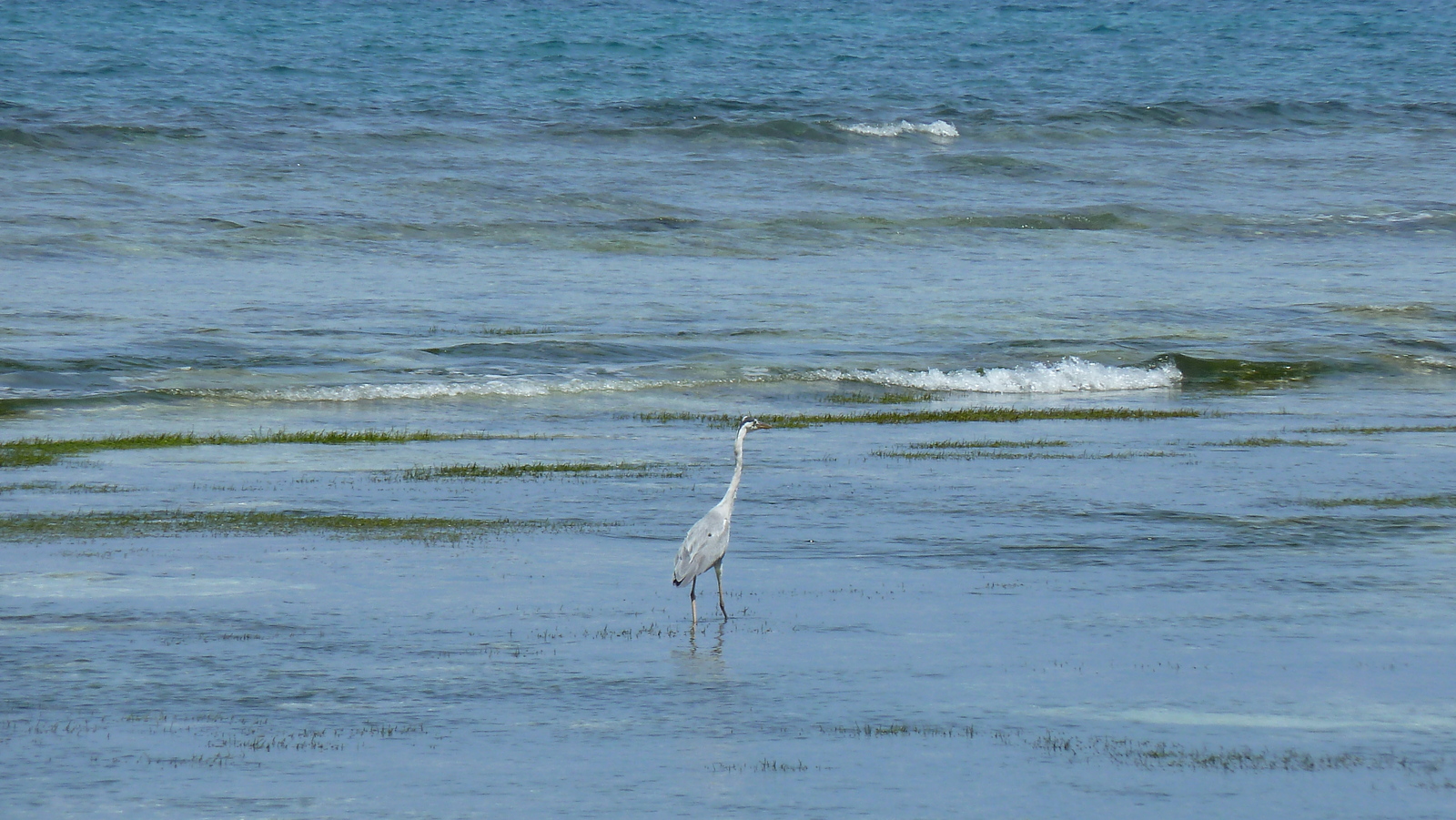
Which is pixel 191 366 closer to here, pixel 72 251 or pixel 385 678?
pixel 72 251

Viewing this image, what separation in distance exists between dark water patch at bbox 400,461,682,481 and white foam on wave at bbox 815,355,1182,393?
7330mm

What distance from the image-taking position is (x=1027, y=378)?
23609mm

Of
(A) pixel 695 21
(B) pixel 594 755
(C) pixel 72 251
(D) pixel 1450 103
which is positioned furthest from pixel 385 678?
(A) pixel 695 21

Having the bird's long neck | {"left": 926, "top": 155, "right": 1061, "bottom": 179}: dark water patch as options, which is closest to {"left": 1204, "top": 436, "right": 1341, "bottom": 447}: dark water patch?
the bird's long neck

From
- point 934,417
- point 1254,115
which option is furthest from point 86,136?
point 1254,115

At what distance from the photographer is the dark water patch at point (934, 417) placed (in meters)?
19.4

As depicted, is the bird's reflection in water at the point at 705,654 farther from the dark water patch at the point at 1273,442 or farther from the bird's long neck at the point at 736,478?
the dark water patch at the point at 1273,442

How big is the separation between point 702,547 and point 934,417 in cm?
996

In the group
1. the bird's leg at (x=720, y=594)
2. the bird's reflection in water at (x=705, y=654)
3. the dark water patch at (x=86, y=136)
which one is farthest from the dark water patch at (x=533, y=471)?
the dark water patch at (x=86, y=136)

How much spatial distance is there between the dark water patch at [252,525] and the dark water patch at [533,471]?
193 cm

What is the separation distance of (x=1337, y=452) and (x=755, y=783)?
1062 centimetres

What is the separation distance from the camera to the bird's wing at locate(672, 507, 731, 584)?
10164mm

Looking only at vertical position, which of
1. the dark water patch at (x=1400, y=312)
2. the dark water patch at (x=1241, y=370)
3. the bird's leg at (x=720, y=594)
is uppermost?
the bird's leg at (x=720, y=594)

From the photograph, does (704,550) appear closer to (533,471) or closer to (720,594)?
(720,594)
